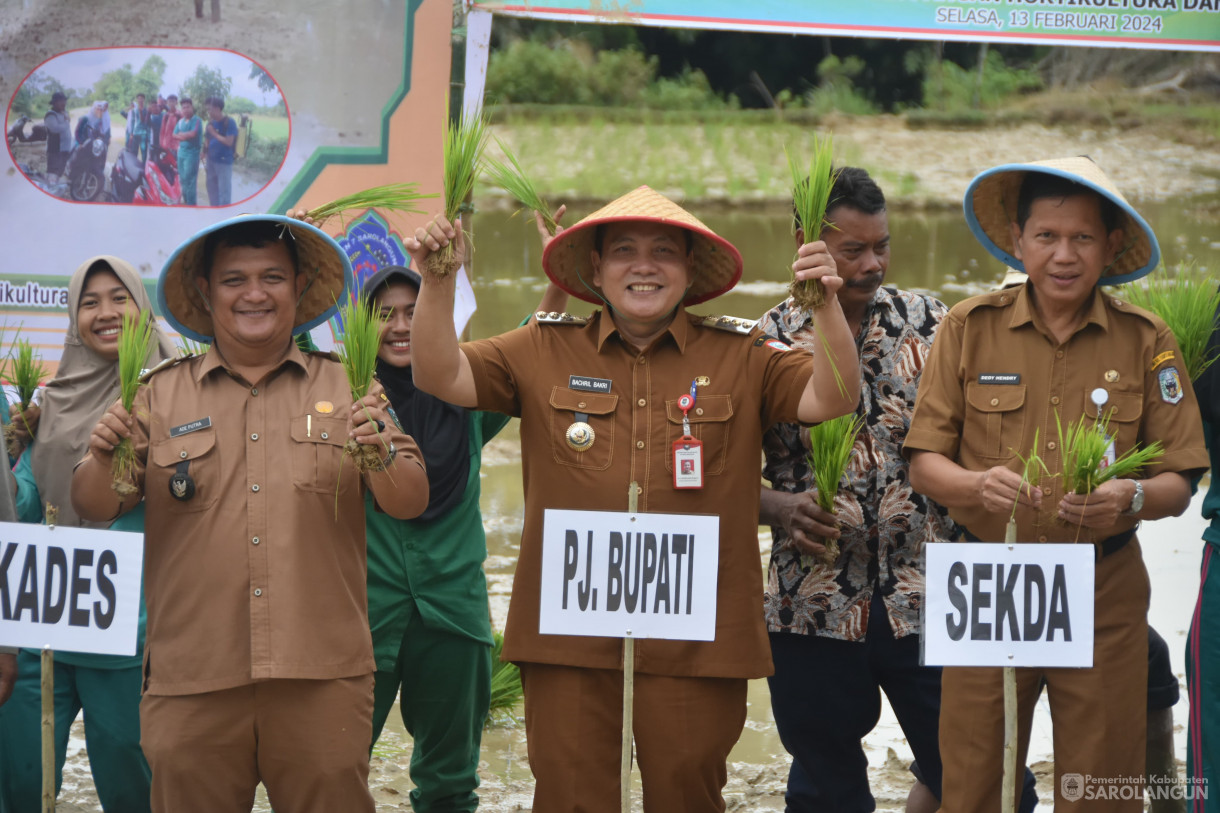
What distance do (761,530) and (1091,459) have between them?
6153mm

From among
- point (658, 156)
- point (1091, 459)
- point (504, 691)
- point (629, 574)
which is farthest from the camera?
point (658, 156)

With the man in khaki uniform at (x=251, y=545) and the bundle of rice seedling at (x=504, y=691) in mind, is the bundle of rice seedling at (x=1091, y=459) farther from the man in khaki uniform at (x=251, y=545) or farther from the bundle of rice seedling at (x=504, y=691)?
the bundle of rice seedling at (x=504, y=691)

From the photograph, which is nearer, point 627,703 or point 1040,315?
point 627,703

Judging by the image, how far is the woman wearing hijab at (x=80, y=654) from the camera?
394 centimetres

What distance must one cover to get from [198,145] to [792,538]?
3082mm

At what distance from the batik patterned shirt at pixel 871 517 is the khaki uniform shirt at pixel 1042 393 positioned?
1.35 feet

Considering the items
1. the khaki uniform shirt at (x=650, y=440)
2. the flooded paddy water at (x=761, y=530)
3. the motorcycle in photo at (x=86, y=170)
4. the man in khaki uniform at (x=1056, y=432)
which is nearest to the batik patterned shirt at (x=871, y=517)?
the flooded paddy water at (x=761, y=530)

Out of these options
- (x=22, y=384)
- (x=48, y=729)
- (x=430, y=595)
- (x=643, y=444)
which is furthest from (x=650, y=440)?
(x=22, y=384)

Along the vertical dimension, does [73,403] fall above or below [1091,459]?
above

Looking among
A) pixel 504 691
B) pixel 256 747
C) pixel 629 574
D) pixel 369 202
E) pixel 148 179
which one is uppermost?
pixel 148 179

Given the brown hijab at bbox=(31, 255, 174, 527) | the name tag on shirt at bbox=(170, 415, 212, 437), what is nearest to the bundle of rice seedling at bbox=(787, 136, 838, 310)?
the name tag on shirt at bbox=(170, 415, 212, 437)

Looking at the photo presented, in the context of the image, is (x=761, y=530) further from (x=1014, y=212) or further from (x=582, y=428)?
(x=582, y=428)

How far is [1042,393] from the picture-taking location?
3475 millimetres

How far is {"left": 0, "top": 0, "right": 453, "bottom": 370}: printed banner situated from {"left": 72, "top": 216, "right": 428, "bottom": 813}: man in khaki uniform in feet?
6.10
